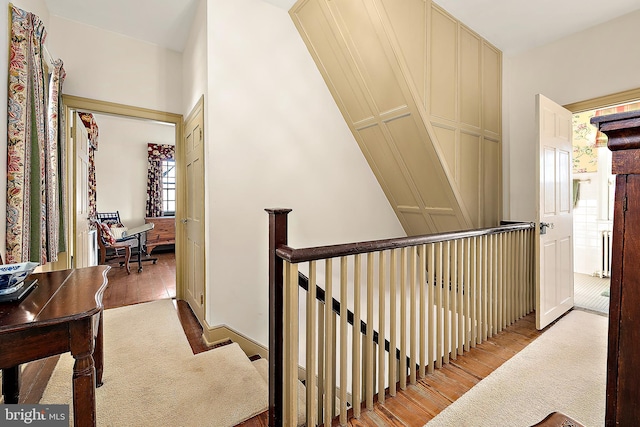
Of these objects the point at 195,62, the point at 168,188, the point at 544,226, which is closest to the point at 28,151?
the point at 195,62

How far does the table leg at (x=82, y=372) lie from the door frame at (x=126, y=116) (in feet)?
7.47

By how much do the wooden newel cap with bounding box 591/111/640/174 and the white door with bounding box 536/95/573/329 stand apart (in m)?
2.20

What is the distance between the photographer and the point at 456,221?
10.1 feet

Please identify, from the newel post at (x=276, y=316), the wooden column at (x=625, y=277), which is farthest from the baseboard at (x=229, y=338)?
the wooden column at (x=625, y=277)

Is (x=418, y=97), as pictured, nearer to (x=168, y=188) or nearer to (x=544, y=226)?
(x=544, y=226)

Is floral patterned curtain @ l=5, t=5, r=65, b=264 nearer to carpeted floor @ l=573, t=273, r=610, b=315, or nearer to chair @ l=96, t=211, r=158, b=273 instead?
chair @ l=96, t=211, r=158, b=273

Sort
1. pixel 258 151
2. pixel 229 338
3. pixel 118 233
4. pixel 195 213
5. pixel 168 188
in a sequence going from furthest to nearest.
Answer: pixel 168 188, pixel 118 233, pixel 195 213, pixel 258 151, pixel 229 338

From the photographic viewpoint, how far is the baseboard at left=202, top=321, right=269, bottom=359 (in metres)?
2.32

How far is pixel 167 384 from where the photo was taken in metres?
1.80

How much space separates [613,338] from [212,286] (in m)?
2.29

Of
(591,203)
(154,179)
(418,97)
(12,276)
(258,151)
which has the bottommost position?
(12,276)

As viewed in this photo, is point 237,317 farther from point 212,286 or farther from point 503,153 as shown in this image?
point 503,153

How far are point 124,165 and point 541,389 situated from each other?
24.1 feet

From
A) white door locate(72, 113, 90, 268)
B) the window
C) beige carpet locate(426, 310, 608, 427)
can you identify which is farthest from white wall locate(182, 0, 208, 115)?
the window
